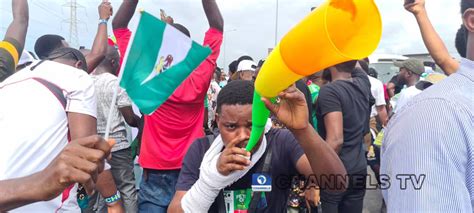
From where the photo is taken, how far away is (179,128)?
315cm

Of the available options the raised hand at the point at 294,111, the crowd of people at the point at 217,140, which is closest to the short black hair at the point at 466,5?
the crowd of people at the point at 217,140

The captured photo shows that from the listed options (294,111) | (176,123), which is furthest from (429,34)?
(176,123)

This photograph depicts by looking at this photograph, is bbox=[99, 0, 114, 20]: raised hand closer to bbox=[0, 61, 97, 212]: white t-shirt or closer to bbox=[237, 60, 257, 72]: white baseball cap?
bbox=[0, 61, 97, 212]: white t-shirt

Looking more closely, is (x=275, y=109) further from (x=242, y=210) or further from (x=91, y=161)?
(x=91, y=161)

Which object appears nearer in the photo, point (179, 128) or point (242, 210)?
point (242, 210)

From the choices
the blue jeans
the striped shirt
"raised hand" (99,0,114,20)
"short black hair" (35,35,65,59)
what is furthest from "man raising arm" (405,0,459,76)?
"short black hair" (35,35,65,59)

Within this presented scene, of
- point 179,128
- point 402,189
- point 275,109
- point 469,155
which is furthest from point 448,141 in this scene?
point 179,128

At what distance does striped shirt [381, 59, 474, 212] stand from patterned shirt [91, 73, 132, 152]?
2693mm

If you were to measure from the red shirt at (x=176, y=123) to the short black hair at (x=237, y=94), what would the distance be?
0.98 meters

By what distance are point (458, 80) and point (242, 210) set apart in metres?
1.17

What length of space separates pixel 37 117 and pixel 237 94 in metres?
1.01

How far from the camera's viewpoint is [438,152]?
3.90 ft

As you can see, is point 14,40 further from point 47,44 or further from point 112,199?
point 112,199

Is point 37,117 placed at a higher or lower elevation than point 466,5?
lower
